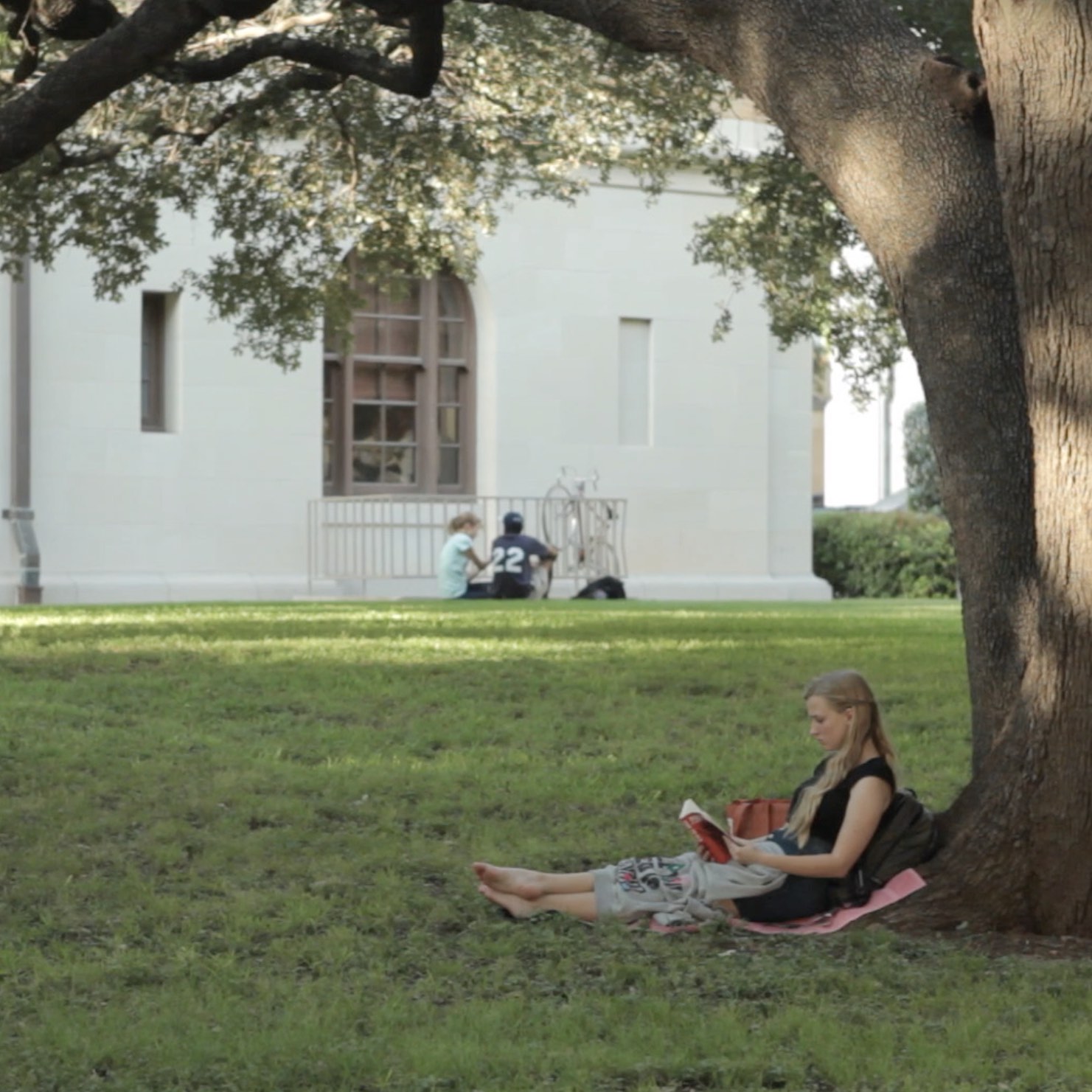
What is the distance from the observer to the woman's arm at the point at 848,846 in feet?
22.9

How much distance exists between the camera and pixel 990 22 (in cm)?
669

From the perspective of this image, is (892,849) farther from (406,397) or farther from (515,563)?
(406,397)

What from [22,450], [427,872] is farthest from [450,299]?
[427,872]

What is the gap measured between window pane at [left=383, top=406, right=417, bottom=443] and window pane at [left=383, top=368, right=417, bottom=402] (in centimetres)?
14

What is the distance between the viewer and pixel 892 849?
6992 mm

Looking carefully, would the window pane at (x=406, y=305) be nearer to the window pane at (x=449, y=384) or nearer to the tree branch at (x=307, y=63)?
the window pane at (x=449, y=384)

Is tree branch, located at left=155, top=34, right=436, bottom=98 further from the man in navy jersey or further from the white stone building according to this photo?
the white stone building

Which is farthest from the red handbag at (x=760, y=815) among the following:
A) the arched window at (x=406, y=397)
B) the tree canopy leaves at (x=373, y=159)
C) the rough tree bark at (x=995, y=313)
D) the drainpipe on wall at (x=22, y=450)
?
the arched window at (x=406, y=397)

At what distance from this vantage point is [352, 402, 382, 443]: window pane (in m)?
30.2

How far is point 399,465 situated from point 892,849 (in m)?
23.9

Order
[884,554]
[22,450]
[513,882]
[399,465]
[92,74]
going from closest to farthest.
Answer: [513,882] < [92,74] < [22,450] < [399,465] < [884,554]

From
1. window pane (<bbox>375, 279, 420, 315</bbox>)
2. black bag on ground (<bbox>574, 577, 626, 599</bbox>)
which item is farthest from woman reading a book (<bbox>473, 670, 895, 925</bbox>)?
window pane (<bbox>375, 279, 420, 315</bbox>)

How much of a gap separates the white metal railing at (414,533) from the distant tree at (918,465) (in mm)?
12508

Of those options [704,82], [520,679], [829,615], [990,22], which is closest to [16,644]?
[520,679]
